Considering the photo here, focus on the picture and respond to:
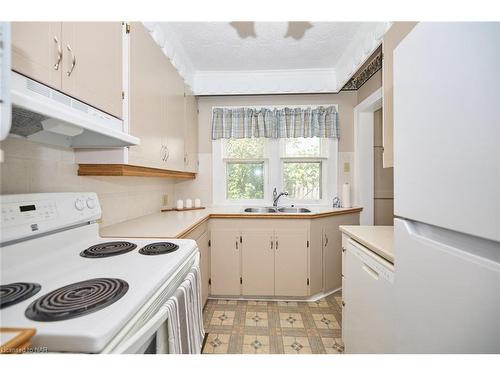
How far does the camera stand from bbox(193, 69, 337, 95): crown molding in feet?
9.19

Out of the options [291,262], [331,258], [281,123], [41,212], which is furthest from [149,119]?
[331,258]

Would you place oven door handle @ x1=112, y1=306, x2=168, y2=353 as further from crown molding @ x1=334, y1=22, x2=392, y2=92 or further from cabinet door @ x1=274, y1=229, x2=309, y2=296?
crown molding @ x1=334, y1=22, x2=392, y2=92

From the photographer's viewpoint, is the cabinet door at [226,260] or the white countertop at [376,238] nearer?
the white countertop at [376,238]

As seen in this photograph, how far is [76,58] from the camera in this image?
101 cm

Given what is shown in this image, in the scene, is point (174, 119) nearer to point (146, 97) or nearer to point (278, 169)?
point (146, 97)

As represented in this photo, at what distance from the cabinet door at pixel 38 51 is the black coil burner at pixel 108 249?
70cm

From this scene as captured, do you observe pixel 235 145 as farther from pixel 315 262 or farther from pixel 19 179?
pixel 19 179

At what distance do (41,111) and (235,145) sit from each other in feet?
8.11

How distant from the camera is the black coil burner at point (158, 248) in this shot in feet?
3.55

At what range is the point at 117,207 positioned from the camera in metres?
1.79

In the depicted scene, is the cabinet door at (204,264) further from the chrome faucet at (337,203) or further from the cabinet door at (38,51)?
the chrome faucet at (337,203)

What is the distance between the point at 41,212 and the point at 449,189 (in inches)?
57.4

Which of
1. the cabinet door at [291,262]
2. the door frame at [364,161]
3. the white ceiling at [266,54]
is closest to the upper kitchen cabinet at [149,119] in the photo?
the white ceiling at [266,54]

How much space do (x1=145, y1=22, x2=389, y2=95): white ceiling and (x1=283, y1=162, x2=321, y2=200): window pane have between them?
3.06ft
